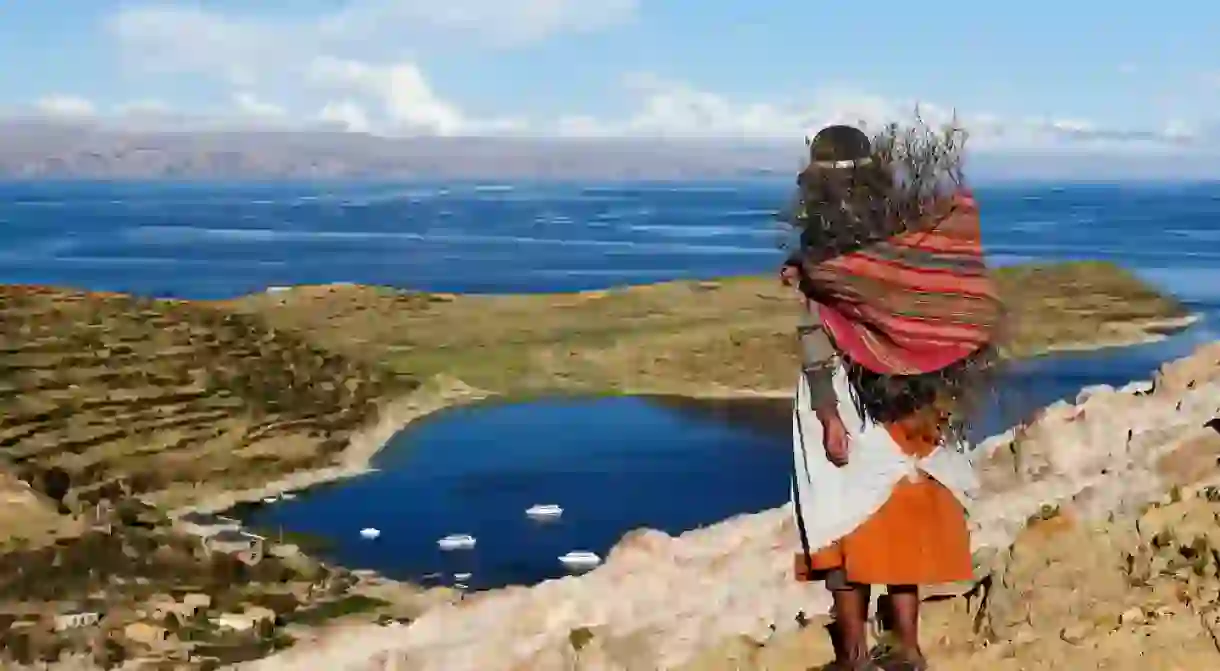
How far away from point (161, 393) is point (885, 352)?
1327 inches

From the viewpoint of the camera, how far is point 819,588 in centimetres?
855

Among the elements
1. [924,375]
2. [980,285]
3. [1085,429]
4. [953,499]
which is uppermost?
[980,285]

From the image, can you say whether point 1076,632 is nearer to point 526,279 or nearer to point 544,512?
point 544,512

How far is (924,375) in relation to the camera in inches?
172

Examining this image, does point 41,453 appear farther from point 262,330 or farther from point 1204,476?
point 1204,476

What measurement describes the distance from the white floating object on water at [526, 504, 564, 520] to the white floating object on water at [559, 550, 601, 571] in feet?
10.5

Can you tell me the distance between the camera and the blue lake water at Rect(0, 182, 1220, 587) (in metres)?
27.0

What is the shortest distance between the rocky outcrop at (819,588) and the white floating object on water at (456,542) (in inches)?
477

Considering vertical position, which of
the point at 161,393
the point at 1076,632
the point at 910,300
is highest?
the point at 910,300

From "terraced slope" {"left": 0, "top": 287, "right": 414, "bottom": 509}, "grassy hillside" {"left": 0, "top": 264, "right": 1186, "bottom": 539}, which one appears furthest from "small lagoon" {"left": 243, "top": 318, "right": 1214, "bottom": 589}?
"terraced slope" {"left": 0, "top": 287, "right": 414, "bottom": 509}

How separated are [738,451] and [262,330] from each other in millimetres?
16019

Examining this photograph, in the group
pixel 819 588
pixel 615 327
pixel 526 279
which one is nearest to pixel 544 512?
pixel 819 588

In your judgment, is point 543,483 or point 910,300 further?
point 543,483

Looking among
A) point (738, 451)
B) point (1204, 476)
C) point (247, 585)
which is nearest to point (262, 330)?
point (738, 451)
